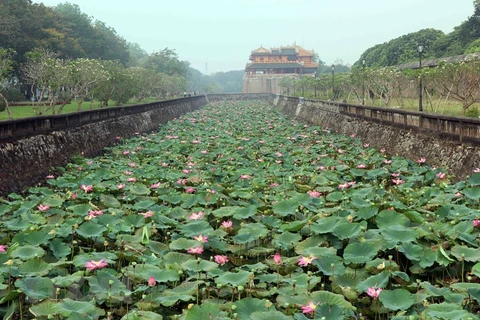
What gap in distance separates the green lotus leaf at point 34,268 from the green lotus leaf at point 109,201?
2432 mm

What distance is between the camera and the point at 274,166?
941 cm

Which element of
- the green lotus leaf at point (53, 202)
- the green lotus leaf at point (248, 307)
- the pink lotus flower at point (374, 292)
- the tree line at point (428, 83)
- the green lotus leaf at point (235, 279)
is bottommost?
the pink lotus flower at point (374, 292)

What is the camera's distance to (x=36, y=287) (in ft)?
11.3

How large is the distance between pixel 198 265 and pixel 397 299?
4.96ft

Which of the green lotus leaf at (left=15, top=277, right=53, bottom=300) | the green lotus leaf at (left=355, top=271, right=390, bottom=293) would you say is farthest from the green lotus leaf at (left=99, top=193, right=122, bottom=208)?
the green lotus leaf at (left=355, top=271, right=390, bottom=293)

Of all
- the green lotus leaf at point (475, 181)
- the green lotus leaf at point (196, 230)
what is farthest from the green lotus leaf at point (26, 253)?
the green lotus leaf at point (475, 181)

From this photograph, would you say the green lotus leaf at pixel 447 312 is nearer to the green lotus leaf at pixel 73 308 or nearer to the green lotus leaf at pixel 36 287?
the green lotus leaf at pixel 73 308

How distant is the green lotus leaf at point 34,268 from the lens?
378 cm

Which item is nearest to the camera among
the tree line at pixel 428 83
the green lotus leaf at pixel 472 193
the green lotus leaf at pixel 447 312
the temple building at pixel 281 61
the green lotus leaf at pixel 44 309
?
the green lotus leaf at pixel 447 312

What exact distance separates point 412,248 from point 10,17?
3021 cm

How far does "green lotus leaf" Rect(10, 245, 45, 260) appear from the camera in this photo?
402 cm

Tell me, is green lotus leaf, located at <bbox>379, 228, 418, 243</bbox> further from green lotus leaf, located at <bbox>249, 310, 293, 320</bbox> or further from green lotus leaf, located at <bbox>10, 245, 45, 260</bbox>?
green lotus leaf, located at <bbox>10, 245, 45, 260</bbox>

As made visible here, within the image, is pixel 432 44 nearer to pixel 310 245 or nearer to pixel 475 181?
pixel 475 181

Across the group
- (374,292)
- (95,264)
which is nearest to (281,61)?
(95,264)
